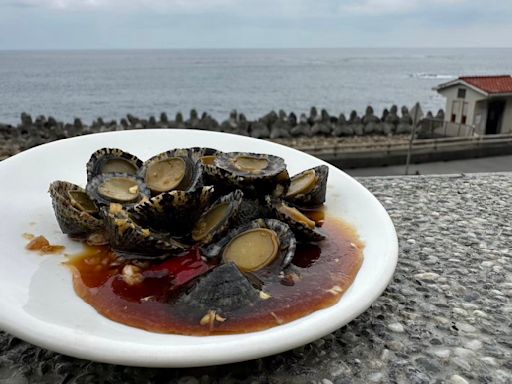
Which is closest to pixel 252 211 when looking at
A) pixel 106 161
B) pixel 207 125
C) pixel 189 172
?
pixel 189 172

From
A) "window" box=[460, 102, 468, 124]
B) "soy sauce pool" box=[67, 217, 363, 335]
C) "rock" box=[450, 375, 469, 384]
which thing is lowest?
"rock" box=[450, 375, 469, 384]

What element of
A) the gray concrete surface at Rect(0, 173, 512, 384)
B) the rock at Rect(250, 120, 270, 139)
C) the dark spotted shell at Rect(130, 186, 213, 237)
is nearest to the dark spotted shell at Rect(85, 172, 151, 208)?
the dark spotted shell at Rect(130, 186, 213, 237)

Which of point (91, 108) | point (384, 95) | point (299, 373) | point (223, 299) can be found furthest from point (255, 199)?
point (384, 95)

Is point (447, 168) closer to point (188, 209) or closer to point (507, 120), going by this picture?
point (507, 120)

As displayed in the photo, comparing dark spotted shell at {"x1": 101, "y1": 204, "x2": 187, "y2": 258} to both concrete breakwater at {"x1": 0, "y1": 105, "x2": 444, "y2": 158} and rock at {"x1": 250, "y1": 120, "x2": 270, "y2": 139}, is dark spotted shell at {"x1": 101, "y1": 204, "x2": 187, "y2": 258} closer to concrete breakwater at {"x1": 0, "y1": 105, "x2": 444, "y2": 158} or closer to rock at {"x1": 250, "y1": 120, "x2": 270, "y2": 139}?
concrete breakwater at {"x1": 0, "y1": 105, "x2": 444, "y2": 158}

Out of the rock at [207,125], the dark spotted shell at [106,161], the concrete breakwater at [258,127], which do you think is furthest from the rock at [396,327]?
the rock at [207,125]

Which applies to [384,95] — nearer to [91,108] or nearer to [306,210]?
[91,108]
